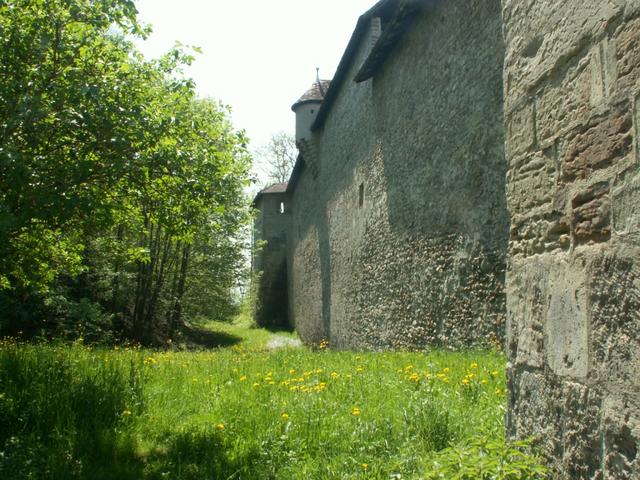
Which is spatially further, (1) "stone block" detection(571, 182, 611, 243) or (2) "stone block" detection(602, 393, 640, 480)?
(1) "stone block" detection(571, 182, 611, 243)

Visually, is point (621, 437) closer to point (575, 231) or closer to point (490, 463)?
point (490, 463)

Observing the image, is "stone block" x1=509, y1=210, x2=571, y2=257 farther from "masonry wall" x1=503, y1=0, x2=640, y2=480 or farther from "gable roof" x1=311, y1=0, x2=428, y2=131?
"gable roof" x1=311, y1=0, x2=428, y2=131

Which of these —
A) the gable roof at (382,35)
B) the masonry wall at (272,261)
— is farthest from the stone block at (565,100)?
the masonry wall at (272,261)

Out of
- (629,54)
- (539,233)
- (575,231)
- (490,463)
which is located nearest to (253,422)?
(490,463)

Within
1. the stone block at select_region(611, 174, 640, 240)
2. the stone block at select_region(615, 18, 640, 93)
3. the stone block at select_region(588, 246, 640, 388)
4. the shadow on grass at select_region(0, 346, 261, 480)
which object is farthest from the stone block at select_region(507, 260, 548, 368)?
the shadow on grass at select_region(0, 346, 261, 480)

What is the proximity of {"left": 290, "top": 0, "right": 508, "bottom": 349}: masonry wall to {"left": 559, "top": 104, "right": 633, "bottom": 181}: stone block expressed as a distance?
5233 mm

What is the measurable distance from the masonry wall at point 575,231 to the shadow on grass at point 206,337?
768 inches

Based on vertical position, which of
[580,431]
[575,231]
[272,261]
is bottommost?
[580,431]

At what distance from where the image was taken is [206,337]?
24.2 meters

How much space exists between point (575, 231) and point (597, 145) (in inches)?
12.8

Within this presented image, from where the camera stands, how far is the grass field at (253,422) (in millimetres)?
3520

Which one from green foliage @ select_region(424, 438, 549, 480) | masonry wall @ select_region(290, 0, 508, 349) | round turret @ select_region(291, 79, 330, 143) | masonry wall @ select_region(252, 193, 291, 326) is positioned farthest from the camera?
masonry wall @ select_region(252, 193, 291, 326)

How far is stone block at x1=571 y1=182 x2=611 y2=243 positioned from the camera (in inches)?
75.7

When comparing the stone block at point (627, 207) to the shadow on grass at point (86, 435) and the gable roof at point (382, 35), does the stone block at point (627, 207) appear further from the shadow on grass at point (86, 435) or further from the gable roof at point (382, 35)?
A: the gable roof at point (382, 35)
